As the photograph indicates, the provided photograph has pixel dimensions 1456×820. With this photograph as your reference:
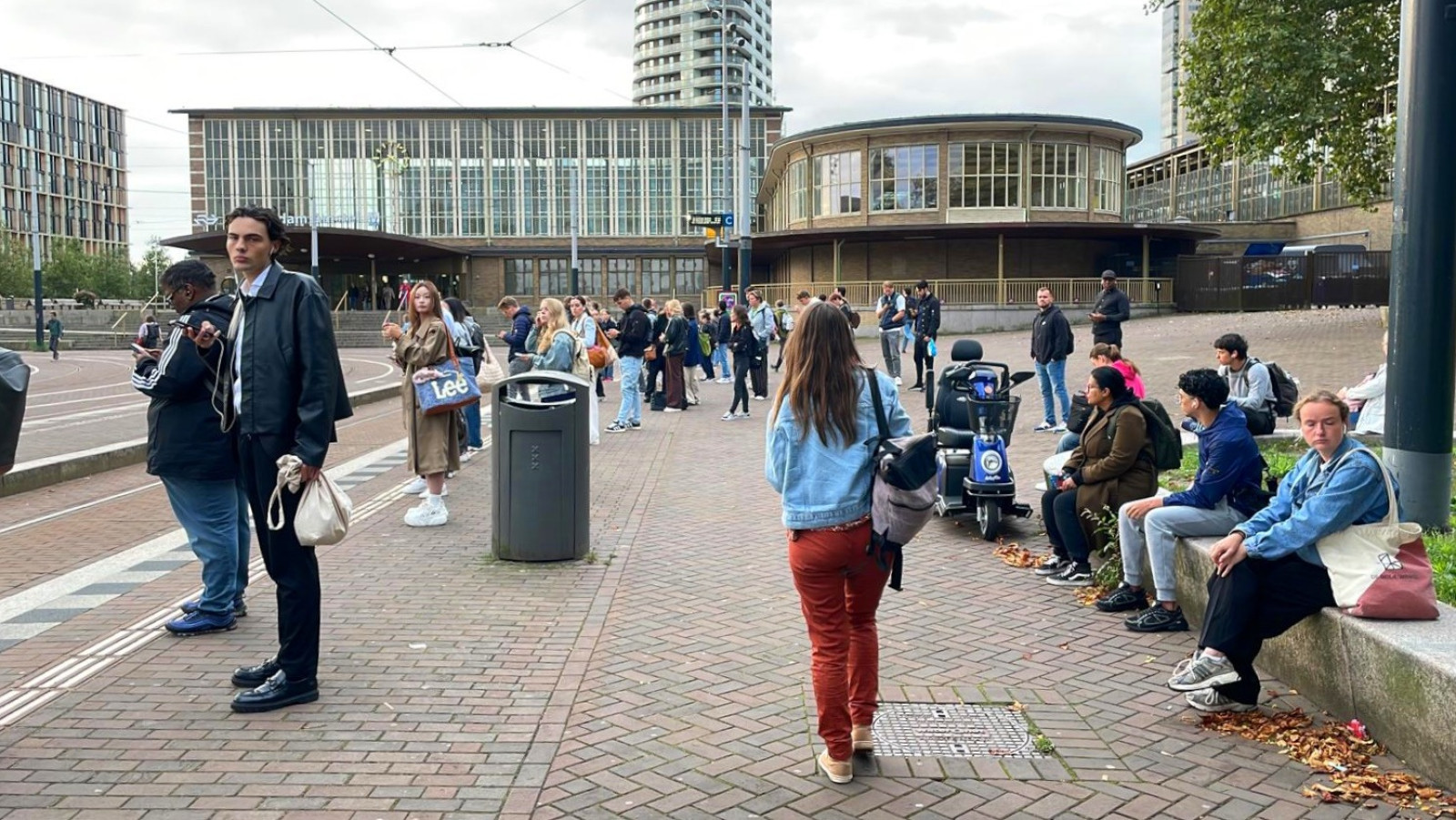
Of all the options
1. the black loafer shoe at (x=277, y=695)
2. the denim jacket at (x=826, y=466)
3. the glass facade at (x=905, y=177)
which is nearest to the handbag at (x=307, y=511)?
the black loafer shoe at (x=277, y=695)

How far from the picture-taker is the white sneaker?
8.98 meters

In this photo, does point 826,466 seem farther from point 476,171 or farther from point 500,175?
point 476,171

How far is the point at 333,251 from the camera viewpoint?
68.0 metres

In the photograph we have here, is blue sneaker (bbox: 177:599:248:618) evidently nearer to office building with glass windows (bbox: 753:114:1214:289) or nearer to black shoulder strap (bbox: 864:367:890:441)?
black shoulder strap (bbox: 864:367:890:441)

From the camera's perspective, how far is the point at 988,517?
27.5ft

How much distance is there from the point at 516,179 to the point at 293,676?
79511mm

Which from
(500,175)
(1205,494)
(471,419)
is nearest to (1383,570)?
(1205,494)

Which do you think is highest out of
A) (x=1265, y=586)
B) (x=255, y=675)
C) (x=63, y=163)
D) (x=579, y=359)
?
(x=63, y=163)

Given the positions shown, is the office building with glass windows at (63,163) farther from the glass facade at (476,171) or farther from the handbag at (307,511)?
the handbag at (307,511)

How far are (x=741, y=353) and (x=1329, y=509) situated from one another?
12922mm

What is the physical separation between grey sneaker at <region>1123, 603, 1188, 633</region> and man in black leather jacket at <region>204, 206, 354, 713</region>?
4.02 meters

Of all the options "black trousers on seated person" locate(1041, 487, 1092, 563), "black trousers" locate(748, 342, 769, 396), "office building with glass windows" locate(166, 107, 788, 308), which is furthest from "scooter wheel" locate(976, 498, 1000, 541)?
"office building with glass windows" locate(166, 107, 788, 308)

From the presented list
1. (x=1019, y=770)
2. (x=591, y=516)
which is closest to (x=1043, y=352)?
(x=591, y=516)

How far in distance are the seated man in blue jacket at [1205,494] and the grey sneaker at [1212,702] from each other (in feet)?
4.07
